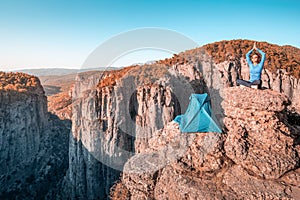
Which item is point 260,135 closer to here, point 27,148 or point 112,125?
point 112,125

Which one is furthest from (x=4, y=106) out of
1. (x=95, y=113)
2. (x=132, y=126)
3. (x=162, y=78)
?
(x=162, y=78)

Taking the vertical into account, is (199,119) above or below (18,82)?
above

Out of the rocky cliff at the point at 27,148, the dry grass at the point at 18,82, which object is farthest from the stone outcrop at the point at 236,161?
the dry grass at the point at 18,82

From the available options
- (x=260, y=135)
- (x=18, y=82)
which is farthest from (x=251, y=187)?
(x=18, y=82)

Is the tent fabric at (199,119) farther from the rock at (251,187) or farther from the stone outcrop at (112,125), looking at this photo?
the stone outcrop at (112,125)

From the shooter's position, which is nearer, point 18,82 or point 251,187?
point 251,187

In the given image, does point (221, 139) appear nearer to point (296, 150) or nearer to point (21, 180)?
point (296, 150)

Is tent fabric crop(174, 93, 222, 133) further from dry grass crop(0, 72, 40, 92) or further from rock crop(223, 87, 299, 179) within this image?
dry grass crop(0, 72, 40, 92)
